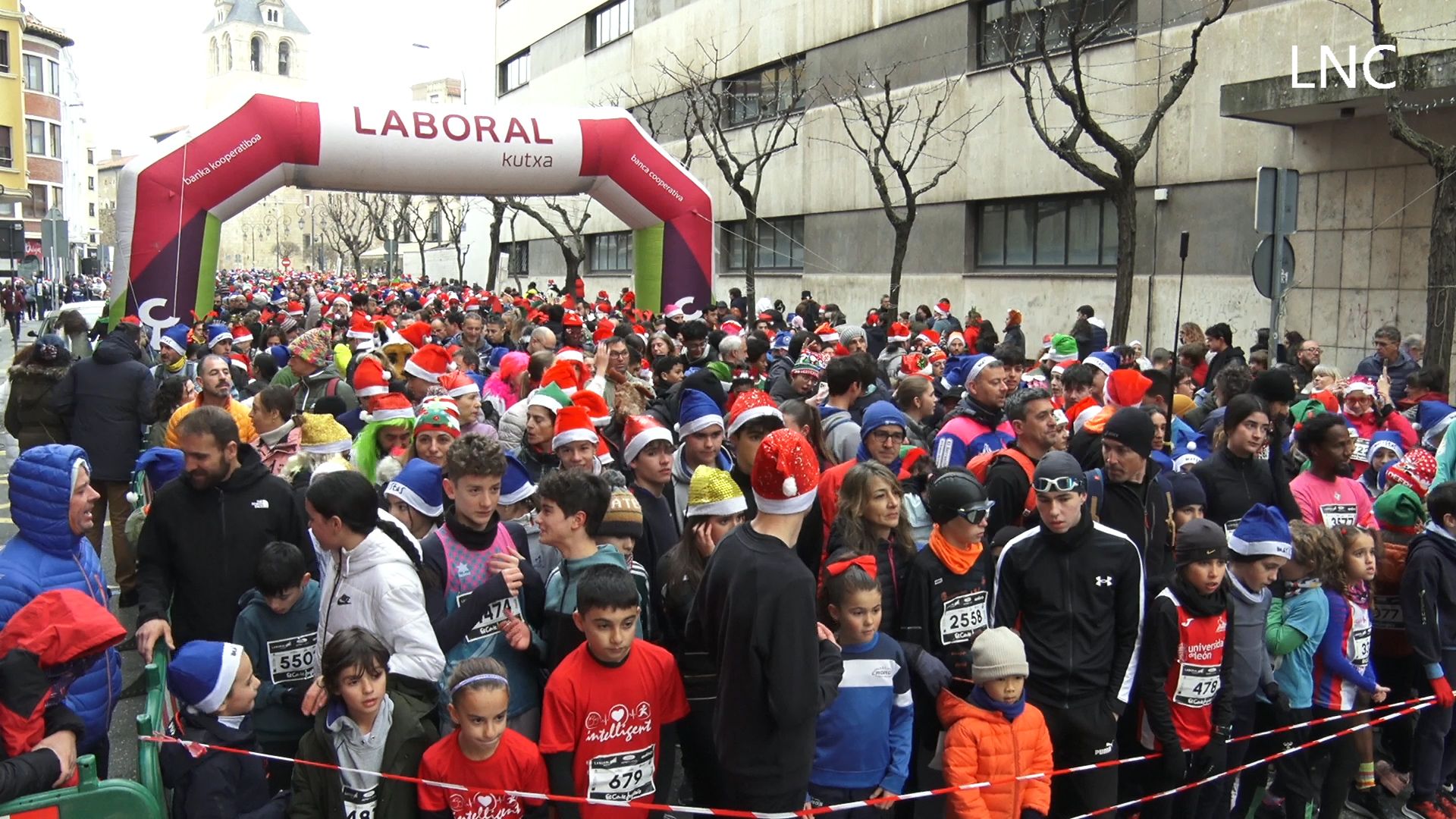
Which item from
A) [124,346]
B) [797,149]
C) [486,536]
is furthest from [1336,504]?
[797,149]

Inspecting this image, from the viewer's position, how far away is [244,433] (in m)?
7.05

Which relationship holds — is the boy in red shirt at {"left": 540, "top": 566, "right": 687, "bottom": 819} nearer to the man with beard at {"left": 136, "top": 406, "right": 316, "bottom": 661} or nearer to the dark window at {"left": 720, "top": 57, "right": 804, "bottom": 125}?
the man with beard at {"left": 136, "top": 406, "right": 316, "bottom": 661}

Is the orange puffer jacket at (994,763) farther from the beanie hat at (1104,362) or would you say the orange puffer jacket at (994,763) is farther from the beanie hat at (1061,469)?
the beanie hat at (1104,362)

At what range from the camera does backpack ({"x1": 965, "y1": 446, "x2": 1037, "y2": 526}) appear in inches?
216

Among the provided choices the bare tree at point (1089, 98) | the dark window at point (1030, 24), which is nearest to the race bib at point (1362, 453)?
the bare tree at point (1089, 98)

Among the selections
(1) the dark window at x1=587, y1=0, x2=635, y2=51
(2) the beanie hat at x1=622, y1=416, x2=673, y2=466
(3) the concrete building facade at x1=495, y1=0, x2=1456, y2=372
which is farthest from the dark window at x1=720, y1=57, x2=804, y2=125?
(2) the beanie hat at x1=622, y1=416, x2=673, y2=466

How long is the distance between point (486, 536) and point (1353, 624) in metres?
3.76

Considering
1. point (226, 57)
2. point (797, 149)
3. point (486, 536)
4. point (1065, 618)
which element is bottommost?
point (1065, 618)

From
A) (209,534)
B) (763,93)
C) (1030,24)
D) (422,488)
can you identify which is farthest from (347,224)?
(422,488)

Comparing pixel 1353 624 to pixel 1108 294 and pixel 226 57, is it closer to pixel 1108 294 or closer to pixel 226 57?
pixel 1108 294

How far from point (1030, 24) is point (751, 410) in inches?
676

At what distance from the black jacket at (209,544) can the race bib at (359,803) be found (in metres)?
1.48

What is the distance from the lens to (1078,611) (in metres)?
4.43

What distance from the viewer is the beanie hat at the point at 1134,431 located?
514 centimetres
